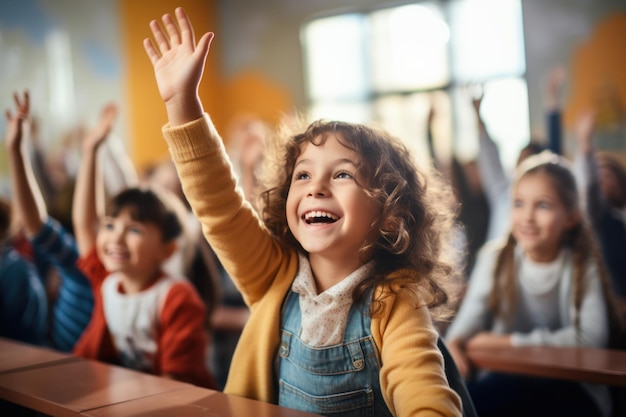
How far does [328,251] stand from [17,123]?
1262 millimetres

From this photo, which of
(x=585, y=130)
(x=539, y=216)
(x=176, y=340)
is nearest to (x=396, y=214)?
(x=176, y=340)

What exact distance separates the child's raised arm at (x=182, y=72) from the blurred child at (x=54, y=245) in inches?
38.9

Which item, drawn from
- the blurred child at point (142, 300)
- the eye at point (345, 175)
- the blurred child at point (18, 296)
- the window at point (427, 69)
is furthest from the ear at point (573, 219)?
the blurred child at point (18, 296)

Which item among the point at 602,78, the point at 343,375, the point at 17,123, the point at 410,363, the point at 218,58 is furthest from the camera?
the point at 218,58

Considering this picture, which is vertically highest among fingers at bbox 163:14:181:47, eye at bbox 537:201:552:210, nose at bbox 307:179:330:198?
fingers at bbox 163:14:181:47

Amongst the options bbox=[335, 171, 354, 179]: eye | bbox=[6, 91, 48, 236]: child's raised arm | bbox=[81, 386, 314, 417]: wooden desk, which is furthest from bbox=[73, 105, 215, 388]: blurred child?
bbox=[335, 171, 354, 179]: eye

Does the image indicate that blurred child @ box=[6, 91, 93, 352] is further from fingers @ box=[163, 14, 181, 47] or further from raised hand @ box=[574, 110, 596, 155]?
raised hand @ box=[574, 110, 596, 155]

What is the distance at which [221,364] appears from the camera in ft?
12.3

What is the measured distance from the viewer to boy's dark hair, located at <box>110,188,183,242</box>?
7.14ft

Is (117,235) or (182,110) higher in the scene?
(182,110)

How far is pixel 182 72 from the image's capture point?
4.43 feet

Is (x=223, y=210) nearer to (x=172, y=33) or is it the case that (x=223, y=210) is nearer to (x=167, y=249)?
(x=172, y=33)

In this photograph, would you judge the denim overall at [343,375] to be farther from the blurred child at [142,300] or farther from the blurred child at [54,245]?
the blurred child at [54,245]

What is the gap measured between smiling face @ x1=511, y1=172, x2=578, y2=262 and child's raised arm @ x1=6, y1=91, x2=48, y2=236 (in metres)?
1.68
